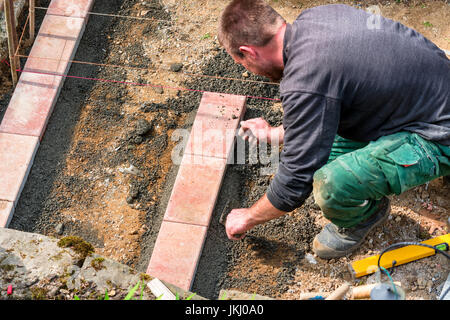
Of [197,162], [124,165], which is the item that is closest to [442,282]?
[197,162]

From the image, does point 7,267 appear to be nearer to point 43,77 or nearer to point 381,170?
point 381,170

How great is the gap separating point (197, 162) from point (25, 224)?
139 centimetres

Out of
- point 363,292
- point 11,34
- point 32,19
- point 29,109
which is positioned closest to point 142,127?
point 29,109

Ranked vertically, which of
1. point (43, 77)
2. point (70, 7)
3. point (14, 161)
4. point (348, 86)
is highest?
point (348, 86)

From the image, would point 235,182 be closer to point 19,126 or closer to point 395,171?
point 395,171

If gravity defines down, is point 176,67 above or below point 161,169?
above

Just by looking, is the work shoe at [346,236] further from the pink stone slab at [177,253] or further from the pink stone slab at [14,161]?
the pink stone slab at [14,161]

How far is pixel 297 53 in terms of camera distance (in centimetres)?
288

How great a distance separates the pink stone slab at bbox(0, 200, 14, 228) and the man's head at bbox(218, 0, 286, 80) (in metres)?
2.16

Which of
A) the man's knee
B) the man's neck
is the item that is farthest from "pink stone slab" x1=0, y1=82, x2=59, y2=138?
the man's knee

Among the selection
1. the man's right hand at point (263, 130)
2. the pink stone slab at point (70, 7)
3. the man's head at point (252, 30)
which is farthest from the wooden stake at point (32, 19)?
the man's head at point (252, 30)

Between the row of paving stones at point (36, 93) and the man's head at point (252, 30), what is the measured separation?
2.12 metres

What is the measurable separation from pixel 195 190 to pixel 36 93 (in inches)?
67.8

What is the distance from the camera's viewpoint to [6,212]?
3939 millimetres
